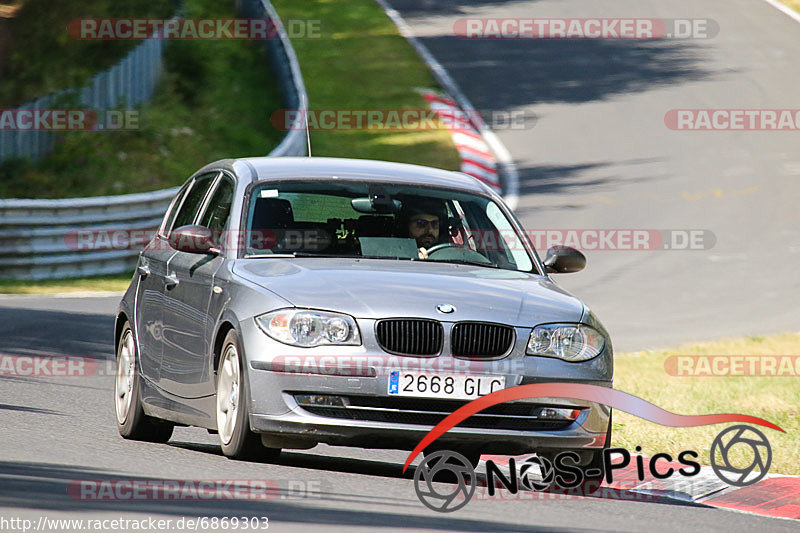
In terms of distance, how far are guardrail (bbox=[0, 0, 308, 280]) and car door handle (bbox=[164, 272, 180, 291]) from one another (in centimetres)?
1143

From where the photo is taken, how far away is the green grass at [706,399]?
1023 cm

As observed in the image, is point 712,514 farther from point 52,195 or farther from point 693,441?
point 52,195

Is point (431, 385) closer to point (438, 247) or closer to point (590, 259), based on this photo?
point (438, 247)

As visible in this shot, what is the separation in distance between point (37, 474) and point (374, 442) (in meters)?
1.62

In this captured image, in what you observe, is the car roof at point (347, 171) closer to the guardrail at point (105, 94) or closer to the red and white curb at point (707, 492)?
the red and white curb at point (707, 492)

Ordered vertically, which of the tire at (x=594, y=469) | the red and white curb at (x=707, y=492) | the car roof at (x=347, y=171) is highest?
the car roof at (x=347, y=171)

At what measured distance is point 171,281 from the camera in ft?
30.2

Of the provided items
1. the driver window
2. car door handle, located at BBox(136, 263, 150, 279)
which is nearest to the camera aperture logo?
the driver window

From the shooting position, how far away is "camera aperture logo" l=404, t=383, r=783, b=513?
25.1ft

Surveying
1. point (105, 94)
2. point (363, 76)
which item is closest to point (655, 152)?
point (363, 76)

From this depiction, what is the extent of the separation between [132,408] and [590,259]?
14.5 metres

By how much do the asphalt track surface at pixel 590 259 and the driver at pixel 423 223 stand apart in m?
1.31

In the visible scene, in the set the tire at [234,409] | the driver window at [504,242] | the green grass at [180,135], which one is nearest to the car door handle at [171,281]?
the tire at [234,409]

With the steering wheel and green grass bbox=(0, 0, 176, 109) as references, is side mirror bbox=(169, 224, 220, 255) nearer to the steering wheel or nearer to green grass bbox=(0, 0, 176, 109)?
the steering wheel
